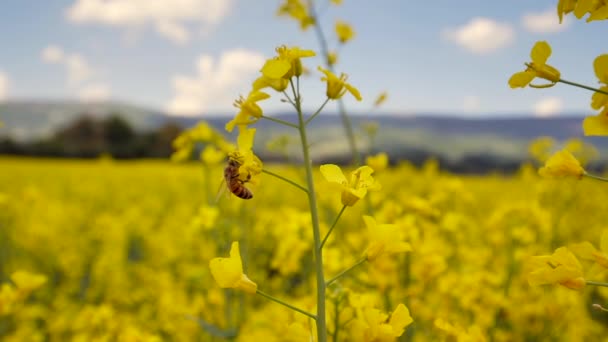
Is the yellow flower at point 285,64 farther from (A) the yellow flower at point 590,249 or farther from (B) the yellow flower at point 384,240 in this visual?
(A) the yellow flower at point 590,249

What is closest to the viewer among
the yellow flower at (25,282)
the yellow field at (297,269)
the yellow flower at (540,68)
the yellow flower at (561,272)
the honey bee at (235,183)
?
the yellow flower at (561,272)

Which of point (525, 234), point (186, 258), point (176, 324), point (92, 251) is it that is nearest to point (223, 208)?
point (176, 324)

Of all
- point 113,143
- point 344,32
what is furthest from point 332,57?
point 113,143

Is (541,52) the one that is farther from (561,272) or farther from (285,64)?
(285,64)

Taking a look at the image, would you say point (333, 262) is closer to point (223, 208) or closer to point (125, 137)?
point (223, 208)

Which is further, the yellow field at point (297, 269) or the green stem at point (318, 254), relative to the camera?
the yellow field at point (297, 269)

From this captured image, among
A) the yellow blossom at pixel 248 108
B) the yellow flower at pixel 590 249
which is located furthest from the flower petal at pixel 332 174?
the yellow flower at pixel 590 249
